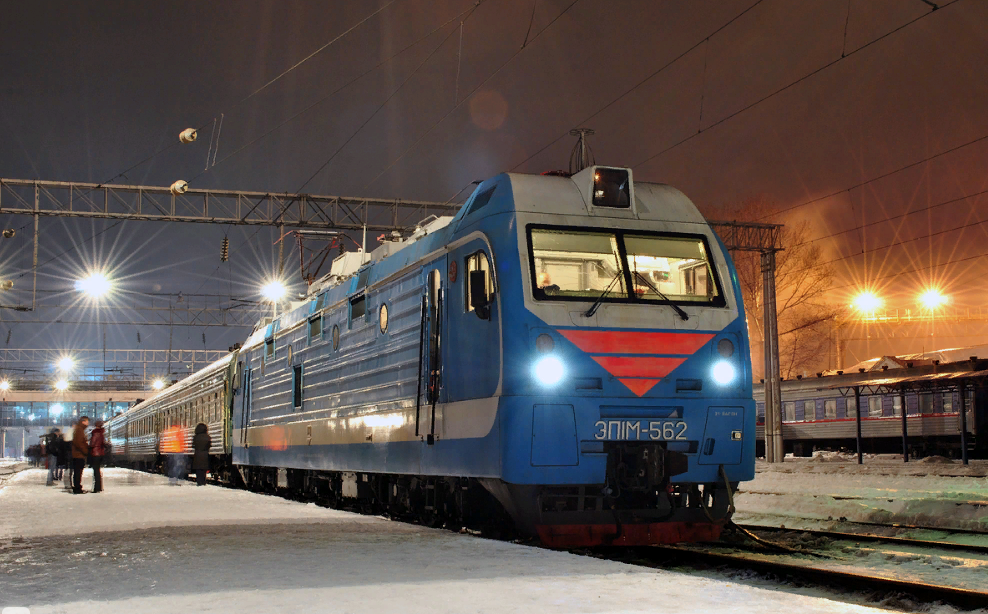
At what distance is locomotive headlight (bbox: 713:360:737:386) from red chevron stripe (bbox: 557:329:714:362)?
0.27 meters

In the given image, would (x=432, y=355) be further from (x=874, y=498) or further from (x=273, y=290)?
(x=273, y=290)

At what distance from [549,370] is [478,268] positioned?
4.69ft

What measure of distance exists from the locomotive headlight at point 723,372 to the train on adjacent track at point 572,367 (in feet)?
0.05

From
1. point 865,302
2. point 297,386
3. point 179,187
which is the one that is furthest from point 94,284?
point 865,302

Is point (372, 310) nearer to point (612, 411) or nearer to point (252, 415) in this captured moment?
point (612, 411)

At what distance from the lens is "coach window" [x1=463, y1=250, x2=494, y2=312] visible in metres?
9.80

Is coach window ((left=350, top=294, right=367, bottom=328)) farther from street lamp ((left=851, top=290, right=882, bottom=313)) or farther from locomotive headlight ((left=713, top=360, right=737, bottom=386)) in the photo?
street lamp ((left=851, top=290, right=882, bottom=313))

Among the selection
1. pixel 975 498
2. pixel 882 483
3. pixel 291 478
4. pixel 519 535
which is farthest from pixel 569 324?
pixel 882 483

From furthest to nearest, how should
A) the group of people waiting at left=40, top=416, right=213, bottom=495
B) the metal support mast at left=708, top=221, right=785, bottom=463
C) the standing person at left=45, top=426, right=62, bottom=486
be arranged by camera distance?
the metal support mast at left=708, top=221, right=785, bottom=463
the standing person at left=45, top=426, right=62, bottom=486
the group of people waiting at left=40, top=416, right=213, bottom=495

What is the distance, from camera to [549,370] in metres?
9.30

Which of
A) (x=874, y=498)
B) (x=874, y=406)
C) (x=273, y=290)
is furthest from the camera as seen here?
(x=874, y=406)

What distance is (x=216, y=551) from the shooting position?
8.40 meters

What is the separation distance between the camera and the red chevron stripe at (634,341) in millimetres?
9492

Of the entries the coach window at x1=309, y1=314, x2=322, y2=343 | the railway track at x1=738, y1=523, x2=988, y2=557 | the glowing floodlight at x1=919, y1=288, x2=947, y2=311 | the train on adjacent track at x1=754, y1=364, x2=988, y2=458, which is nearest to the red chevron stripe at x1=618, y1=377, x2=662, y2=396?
the railway track at x1=738, y1=523, x2=988, y2=557
